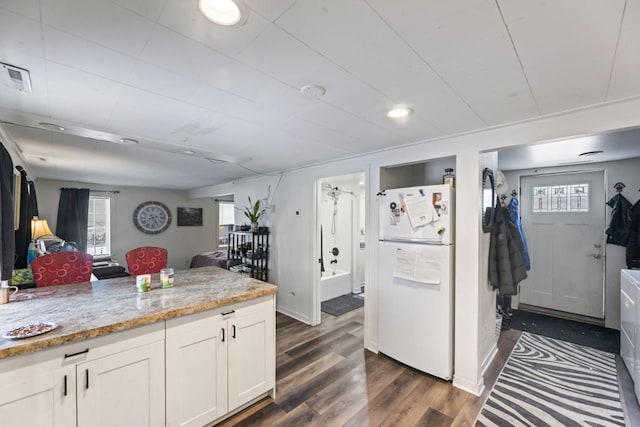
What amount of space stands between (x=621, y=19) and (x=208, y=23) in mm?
1575

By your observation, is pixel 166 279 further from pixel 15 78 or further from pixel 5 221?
pixel 15 78

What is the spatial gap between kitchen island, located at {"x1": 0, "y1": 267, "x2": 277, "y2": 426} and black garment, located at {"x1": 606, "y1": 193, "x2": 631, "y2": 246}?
434 centimetres

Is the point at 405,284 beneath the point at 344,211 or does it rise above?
beneath

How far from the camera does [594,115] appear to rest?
180 centimetres

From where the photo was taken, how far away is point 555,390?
2.33 metres

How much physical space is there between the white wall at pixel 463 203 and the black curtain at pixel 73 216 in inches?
207

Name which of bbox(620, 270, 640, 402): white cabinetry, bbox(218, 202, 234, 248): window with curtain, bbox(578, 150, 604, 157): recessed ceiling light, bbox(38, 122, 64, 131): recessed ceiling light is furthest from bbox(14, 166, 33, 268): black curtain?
bbox(578, 150, 604, 157): recessed ceiling light

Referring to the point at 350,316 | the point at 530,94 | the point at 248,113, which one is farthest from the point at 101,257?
the point at 530,94

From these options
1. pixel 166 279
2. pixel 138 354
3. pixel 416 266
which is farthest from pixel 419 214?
pixel 138 354

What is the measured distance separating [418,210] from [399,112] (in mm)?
1024

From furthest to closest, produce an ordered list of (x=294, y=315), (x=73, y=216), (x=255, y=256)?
(x=73, y=216) < (x=255, y=256) < (x=294, y=315)

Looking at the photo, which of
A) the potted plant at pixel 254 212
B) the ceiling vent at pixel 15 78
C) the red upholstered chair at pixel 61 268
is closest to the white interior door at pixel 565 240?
the potted plant at pixel 254 212

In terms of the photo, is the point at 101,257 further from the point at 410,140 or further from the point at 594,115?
the point at 594,115

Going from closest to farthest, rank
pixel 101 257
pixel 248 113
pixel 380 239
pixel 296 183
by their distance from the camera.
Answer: pixel 248 113, pixel 380 239, pixel 296 183, pixel 101 257
